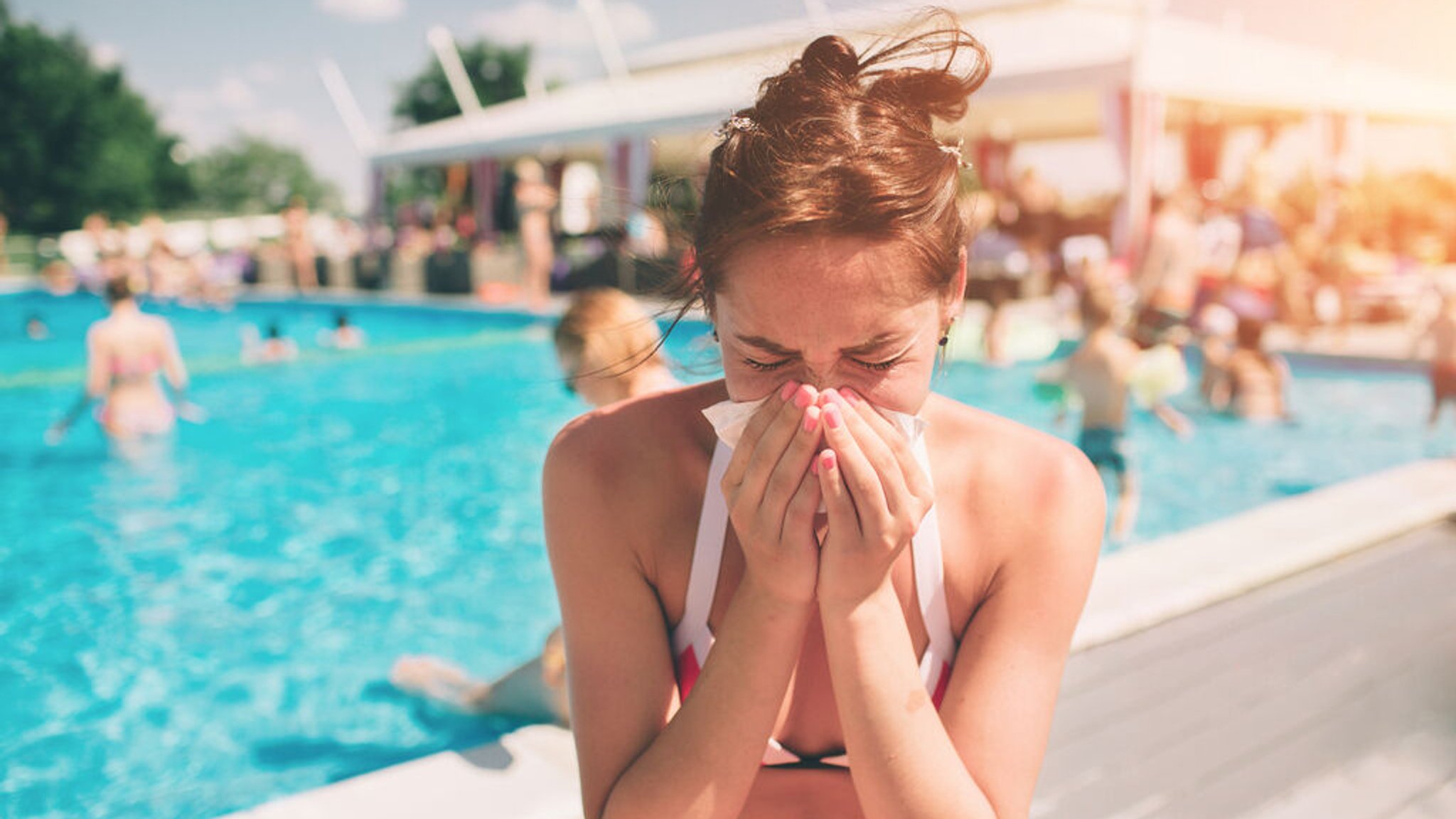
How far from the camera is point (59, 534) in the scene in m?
7.60

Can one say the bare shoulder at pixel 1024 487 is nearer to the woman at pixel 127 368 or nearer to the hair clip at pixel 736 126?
the hair clip at pixel 736 126

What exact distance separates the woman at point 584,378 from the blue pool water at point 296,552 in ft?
1.04

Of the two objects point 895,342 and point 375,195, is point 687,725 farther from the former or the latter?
point 375,195

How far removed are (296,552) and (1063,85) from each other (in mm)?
12135

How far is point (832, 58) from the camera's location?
4.73ft

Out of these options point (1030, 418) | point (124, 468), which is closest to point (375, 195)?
point (124, 468)

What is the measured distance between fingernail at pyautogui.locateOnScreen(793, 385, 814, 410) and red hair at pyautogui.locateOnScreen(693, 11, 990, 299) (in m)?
0.20

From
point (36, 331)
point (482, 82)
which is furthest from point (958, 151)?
point (482, 82)

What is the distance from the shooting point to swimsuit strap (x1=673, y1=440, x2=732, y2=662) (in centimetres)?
146

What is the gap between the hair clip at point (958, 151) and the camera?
4.59 feet

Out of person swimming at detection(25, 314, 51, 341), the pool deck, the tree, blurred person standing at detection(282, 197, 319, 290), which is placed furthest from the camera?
the tree

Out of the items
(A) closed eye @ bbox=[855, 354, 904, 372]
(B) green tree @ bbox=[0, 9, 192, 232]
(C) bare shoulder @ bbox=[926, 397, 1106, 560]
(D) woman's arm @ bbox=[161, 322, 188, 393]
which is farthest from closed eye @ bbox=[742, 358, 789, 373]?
(B) green tree @ bbox=[0, 9, 192, 232]

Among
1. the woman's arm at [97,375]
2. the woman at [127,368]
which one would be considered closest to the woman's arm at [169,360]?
the woman at [127,368]

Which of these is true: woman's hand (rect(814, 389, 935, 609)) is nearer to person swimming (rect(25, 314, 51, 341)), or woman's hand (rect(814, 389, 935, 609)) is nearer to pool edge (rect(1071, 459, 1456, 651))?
pool edge (rect(1071, 459, 1456, 651))
